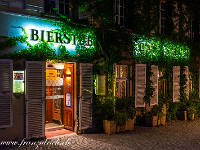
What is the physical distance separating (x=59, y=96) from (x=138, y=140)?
11.0ft

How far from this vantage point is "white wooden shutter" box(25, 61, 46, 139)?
7598mm

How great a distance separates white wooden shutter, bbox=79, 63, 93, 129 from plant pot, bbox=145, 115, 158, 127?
2.53 meters

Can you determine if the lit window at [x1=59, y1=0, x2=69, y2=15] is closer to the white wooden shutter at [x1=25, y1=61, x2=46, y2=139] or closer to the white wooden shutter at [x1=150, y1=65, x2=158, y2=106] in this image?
the white wooden shutter at [x1=25, y1=61, x2=46, y2=139]

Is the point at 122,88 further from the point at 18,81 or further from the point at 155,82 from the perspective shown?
the point at 18,81

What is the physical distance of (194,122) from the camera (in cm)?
1131

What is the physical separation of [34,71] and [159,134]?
182 inches

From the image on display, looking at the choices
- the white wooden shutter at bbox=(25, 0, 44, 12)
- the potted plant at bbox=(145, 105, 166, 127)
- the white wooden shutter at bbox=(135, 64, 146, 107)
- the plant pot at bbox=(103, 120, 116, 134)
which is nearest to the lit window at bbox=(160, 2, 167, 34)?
the white wooden shutter at bbox=(135, 64, 146, 107)

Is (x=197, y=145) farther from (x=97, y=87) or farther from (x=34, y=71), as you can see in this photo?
(x=34, y=71)

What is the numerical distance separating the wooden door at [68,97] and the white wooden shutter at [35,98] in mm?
1302

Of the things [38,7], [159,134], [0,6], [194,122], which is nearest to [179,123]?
[194,122]

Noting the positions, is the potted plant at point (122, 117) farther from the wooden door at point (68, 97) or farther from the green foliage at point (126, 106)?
the wooden door at point (68, 97)

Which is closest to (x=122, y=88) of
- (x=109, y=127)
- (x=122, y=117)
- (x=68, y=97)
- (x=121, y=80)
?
(x=121, y=80)

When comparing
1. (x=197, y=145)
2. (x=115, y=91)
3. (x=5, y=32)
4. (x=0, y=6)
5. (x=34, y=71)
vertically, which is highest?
(x=0, y=6)

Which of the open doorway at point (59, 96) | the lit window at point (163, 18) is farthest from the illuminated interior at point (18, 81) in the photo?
the lit window at point (163, 18)
